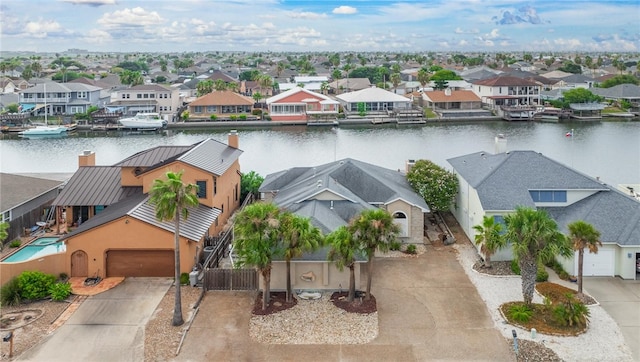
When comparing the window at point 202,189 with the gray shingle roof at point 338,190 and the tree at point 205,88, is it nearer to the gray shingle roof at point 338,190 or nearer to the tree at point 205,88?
the gray shingle roof at point 338,190

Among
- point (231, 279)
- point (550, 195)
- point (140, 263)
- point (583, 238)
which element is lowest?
point (231, 279)

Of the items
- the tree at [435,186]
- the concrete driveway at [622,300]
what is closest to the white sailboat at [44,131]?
the tree at [435,186]

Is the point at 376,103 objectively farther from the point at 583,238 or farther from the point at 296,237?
the point at 296,237

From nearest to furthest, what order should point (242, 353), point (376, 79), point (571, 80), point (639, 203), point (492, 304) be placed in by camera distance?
point (242, 353) < point (492, 304) < point (639, 203) < point (571, 80) < point (376, 79)

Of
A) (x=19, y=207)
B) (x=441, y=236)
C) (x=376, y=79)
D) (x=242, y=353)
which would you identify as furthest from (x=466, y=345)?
(x=376, y=79)

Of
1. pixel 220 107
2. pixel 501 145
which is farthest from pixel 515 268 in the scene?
pixel 220 107

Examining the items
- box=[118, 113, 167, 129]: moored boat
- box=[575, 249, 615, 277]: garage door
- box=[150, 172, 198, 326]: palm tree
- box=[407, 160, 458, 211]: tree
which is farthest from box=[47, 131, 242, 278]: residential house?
box=[118, 113, 167, 129]: moored boat

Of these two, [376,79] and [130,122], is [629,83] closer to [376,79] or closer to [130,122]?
[376,79]

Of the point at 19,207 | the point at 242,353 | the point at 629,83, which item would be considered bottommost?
the point at 242,353

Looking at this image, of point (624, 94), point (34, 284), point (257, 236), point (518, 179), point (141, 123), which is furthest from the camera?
point (624, 94)
